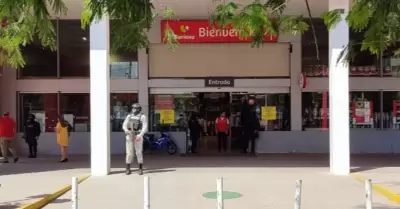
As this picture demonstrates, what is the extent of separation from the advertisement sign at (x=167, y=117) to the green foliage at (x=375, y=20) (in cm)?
1494

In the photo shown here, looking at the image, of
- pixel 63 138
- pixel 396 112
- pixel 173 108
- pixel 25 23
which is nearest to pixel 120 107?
pixel 173 108

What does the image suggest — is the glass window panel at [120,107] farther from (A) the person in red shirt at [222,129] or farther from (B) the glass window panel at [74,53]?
(A) the person in red shirt at [222,129]

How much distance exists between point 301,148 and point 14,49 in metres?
15.3

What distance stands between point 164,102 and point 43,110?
4643mm

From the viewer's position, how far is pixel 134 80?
2017cm

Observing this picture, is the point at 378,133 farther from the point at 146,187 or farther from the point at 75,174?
the point at 146,187

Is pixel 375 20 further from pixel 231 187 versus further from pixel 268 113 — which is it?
pixel 268 113

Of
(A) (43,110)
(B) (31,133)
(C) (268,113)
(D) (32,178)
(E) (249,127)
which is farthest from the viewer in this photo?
(A) (43,110)

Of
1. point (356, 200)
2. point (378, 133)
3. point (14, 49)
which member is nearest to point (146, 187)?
point (14, 49)

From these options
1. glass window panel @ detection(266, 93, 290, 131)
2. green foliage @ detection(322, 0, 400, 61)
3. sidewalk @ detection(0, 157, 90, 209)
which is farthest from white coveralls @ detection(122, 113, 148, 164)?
green foliage @ detection(322, 0, 400, 61)

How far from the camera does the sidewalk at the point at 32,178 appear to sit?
11.0 metres

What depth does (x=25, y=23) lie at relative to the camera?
5527mm

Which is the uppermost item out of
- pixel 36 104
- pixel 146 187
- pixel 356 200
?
pixel 36 104

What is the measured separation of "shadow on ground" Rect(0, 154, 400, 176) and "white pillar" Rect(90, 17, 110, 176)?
78 cm
